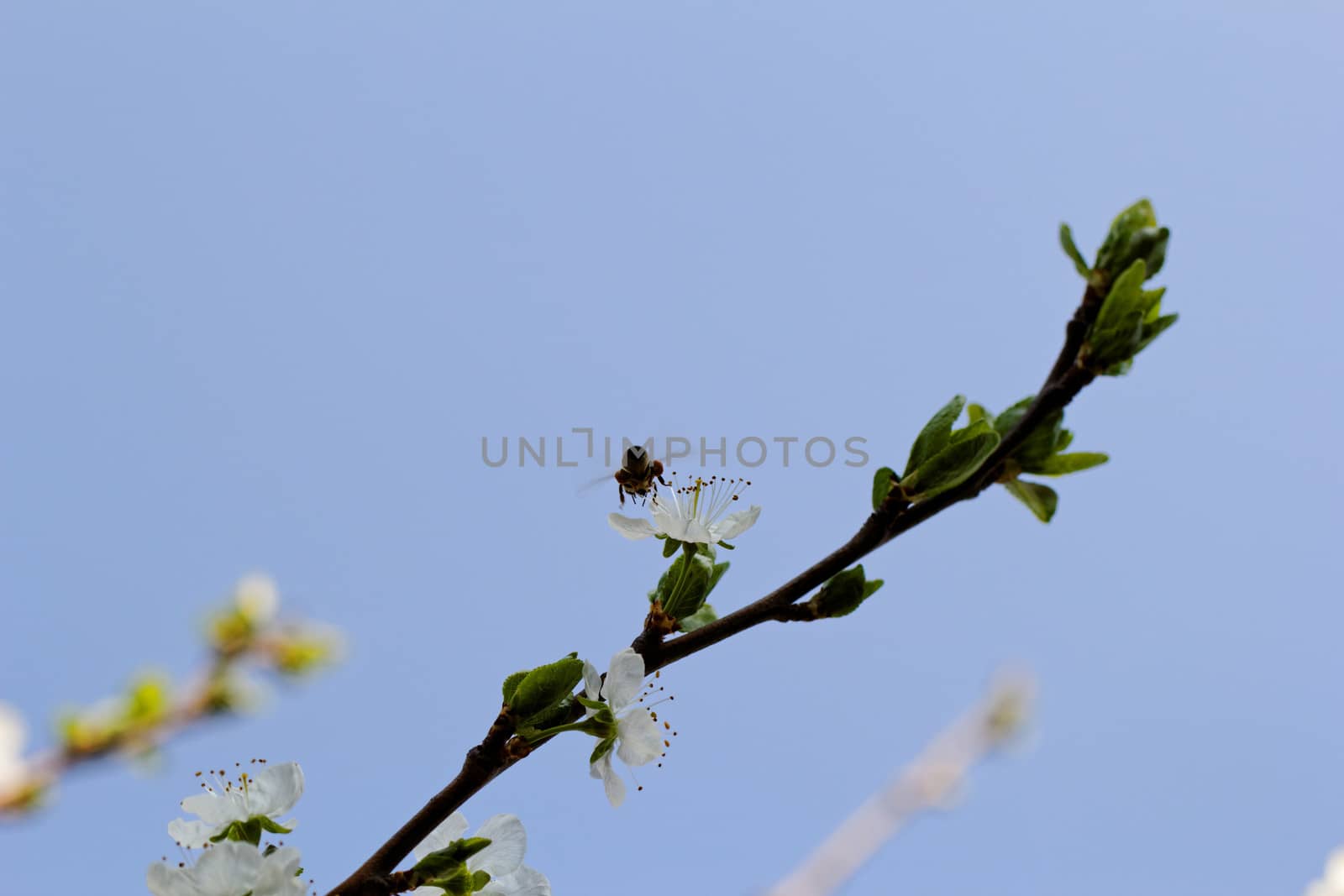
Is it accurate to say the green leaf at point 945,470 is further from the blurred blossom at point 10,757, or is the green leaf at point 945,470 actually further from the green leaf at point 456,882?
the blurred blossom at point 10,757

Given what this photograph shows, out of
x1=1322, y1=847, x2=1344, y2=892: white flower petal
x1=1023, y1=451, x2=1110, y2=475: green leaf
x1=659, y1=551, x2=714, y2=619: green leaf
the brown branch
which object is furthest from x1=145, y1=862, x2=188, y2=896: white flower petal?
x1=1322, y1=847, x2=1344, y2=892: white flower petal

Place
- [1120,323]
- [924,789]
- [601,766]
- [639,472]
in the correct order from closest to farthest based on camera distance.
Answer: [1120,323], [601,766], [639,472], [924,789]

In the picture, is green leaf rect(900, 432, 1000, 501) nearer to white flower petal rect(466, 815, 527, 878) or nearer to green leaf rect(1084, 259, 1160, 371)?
green leaf rect(1084, 259, 1160, 371)

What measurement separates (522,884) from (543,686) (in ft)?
0.85

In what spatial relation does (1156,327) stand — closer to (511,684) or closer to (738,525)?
(738,525)

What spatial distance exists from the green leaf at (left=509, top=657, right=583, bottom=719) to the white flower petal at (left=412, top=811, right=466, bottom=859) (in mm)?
167

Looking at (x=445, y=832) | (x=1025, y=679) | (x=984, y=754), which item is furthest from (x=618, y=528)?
(x=1025, y=679)

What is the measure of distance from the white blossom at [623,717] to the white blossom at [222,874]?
Answer: 39cm

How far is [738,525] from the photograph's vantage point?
1485 mm

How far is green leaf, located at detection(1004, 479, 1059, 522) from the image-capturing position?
Result: 1390 millimetres

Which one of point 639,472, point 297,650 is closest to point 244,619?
point 297,650

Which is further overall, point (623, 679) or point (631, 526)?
point (631, 526)

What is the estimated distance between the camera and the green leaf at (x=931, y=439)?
133 centimetres

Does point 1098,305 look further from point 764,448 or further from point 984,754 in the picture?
point 984,754
